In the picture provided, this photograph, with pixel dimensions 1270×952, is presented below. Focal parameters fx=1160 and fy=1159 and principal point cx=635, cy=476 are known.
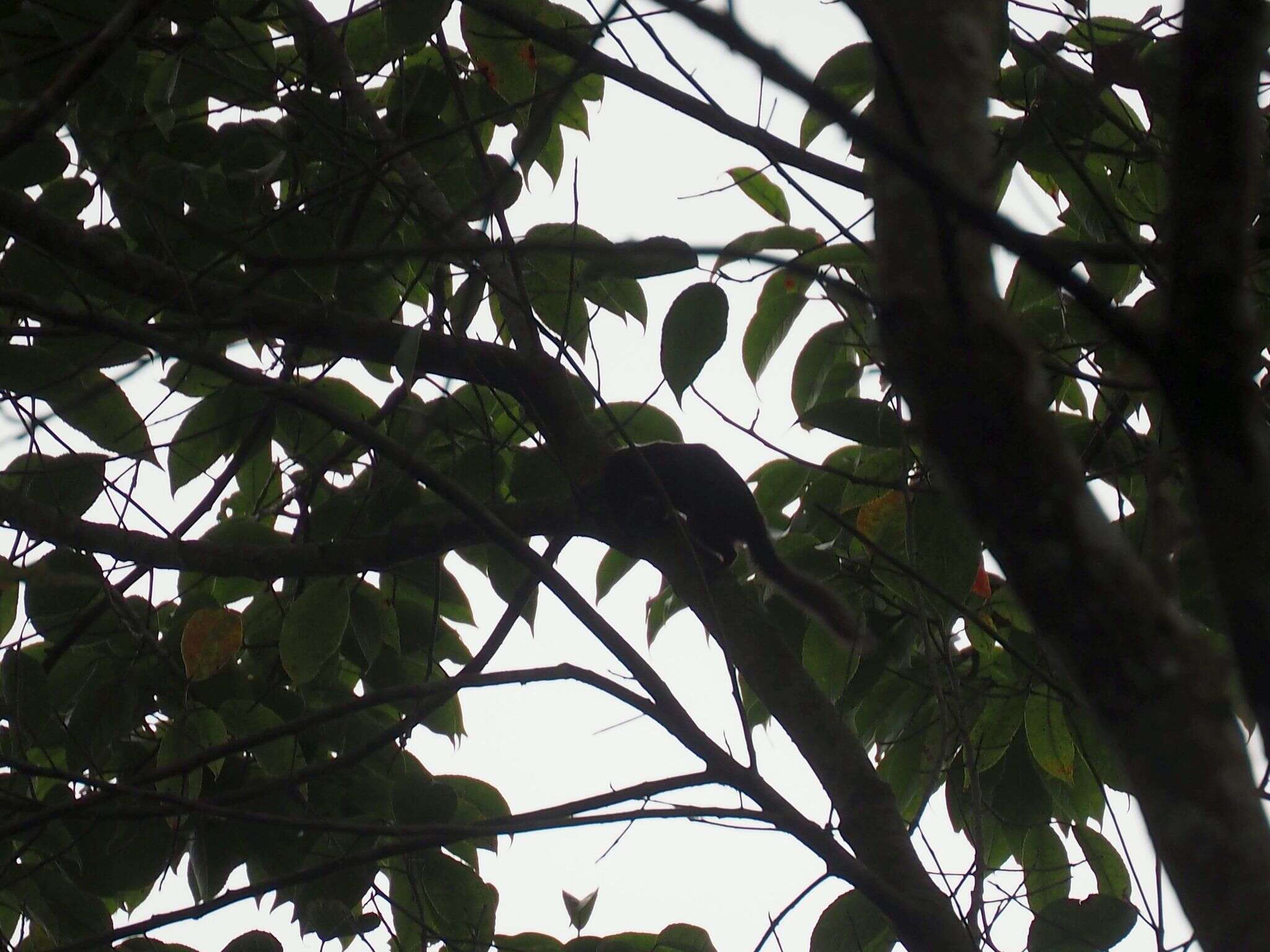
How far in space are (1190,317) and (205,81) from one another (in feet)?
6.74

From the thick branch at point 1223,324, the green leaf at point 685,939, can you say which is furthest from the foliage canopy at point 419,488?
the thick branch at point 1223,324

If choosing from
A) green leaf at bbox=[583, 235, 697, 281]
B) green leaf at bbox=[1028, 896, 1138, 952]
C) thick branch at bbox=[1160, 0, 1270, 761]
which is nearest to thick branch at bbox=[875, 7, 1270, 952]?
thick branch at bbox=[1160, 0, 1270, 761]

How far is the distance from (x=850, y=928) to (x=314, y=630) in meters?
1.04

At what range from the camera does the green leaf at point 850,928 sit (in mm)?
1839

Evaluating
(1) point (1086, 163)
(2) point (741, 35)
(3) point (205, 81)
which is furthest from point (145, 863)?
(1) point (1086, 163)

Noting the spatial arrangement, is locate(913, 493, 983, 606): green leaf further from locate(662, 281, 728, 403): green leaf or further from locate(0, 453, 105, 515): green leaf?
locate(0, 453, 105, 515): green leaf

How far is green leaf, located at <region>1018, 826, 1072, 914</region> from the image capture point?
2.23 m

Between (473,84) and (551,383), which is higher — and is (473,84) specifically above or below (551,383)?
above

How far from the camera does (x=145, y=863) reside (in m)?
2.13

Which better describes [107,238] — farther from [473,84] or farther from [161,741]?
[161,741]

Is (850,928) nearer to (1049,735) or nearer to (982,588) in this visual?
(1049,735)

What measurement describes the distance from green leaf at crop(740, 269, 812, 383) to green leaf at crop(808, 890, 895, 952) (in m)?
0.97

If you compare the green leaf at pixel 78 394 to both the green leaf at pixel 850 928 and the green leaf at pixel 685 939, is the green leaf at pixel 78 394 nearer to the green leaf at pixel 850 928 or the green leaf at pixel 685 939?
the green leaf at pixel 685 939

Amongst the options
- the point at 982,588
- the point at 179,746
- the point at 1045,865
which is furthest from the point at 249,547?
the point at 1045,865
